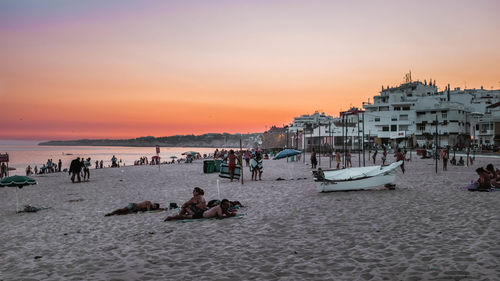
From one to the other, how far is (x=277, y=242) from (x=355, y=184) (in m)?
7.95

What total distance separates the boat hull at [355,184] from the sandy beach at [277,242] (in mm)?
1783

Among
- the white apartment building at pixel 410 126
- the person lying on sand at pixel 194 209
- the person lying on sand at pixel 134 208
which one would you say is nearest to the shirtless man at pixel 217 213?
the person lying on sand at pixel 194 209

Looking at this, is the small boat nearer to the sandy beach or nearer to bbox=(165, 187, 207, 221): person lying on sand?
the sandy beach

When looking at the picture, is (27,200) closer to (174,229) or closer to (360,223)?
(174,229)

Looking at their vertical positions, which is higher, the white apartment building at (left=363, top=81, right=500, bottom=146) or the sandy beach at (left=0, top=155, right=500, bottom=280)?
the white apartment building at (left=363, top=81, right=500, bottom=146)

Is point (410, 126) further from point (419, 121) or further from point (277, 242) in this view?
point (277, 242)

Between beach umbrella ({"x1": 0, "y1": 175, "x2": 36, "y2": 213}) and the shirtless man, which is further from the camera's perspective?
beach umbrella ({"x1": 0, "y1": 175, "x2": 36, "y2": 213})

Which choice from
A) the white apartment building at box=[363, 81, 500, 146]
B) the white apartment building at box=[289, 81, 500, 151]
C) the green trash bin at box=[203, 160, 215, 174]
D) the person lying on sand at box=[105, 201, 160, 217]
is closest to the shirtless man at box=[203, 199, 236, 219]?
the person lying on sand at box=[105, 201, 160, 217]

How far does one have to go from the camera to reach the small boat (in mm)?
14484

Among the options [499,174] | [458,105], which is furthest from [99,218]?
[458,105]

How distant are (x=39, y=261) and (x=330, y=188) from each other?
10.4m

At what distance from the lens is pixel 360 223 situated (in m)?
8.98

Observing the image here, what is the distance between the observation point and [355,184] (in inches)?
577

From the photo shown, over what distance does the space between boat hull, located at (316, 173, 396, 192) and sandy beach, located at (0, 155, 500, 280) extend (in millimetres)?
1783
